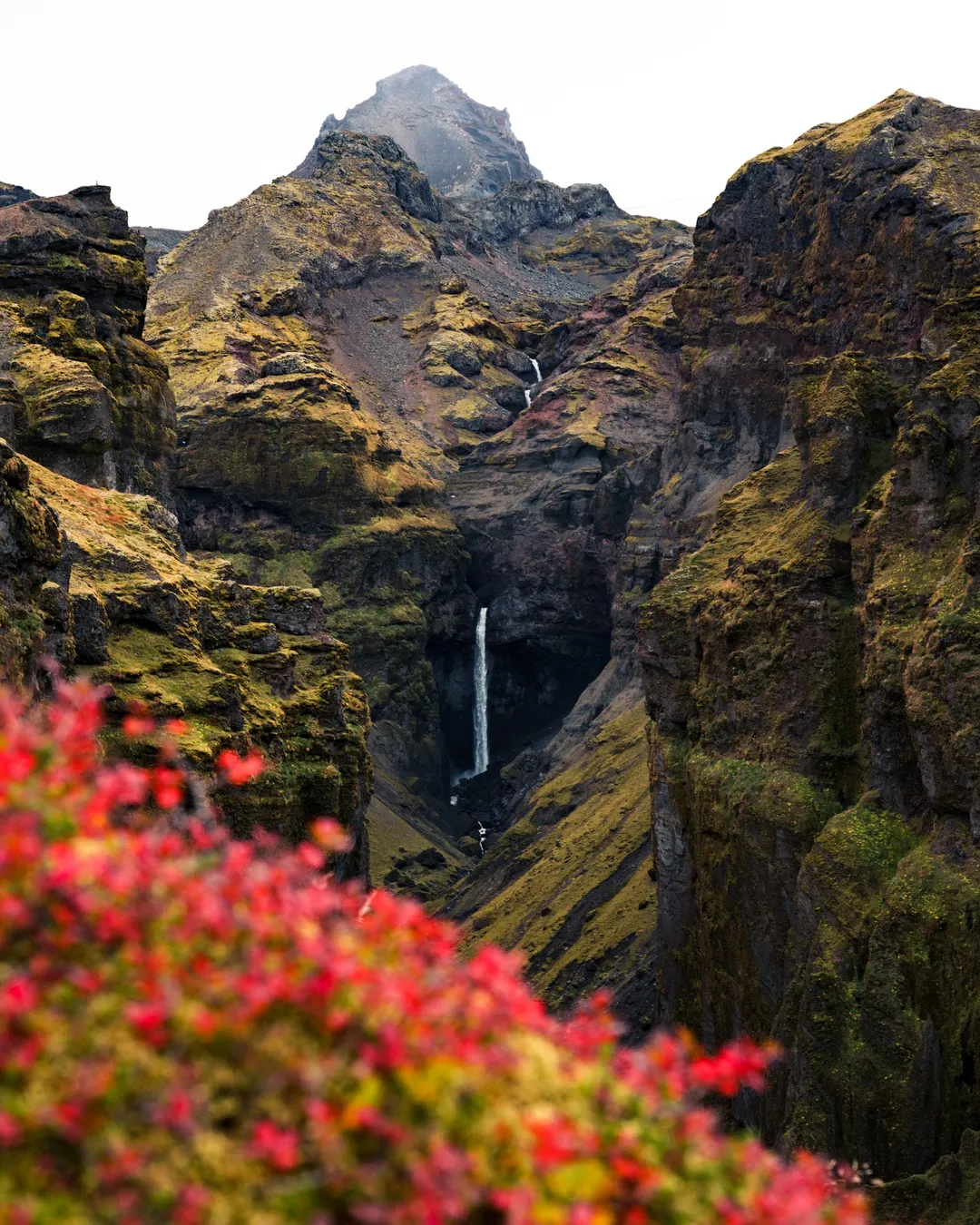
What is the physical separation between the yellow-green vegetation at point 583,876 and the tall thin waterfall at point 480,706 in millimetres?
43294

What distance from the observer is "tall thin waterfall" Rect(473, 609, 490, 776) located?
17062cm

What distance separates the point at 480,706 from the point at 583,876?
80378 mm

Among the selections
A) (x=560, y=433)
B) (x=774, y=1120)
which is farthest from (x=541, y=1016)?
(x=560, y=433)

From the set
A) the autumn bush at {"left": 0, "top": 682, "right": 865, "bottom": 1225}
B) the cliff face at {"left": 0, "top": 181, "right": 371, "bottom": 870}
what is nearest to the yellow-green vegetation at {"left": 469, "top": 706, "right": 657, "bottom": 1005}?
the cliff face at {"left": 0, "top": 181, "right": 371, "bottom": 870}

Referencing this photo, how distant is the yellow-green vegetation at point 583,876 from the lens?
83.3m

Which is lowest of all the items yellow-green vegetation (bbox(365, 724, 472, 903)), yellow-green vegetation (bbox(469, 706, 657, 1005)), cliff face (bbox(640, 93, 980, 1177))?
yellow-green vegetation (bbox(365, 724, 472, 903))

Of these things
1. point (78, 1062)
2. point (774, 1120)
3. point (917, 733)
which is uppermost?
point (78, 1062)

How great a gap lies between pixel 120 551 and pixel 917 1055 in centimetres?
3929

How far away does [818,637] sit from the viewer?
56438 mm

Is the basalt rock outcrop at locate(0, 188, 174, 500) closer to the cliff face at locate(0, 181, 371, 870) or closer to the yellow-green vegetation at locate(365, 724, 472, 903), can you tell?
the cliff face at locate(0, 181, 371, 870)

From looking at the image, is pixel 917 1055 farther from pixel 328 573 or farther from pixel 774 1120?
pixel 328 573

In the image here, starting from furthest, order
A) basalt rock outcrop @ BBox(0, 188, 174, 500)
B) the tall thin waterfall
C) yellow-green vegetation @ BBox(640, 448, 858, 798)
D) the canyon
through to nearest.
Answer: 1. the tall thin waterfall
2. basalt rock outcrop @ BBox(0, 188, 174, 500)
3. yellow-green vegetation @ BBox(640, 448, 858, 798)
4. the canyon

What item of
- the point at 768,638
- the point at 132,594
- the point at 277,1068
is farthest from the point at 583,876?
the point at 277,1068

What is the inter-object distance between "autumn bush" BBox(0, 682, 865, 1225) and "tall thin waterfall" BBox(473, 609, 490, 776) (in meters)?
158
